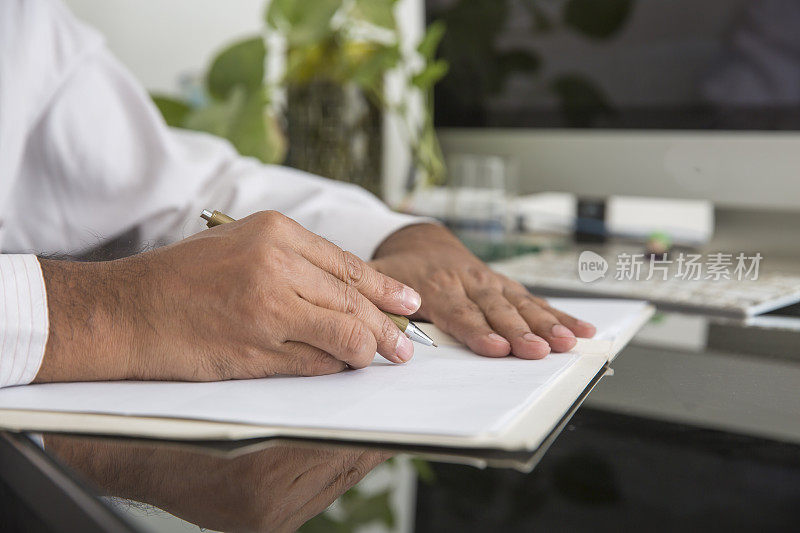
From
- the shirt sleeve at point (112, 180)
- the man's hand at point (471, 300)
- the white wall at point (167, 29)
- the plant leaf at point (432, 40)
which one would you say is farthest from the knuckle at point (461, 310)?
the white wall at point (167, 29)

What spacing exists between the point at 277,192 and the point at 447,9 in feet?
1.76

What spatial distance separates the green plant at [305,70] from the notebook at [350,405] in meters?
0.61

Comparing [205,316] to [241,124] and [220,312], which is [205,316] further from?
[241,124]

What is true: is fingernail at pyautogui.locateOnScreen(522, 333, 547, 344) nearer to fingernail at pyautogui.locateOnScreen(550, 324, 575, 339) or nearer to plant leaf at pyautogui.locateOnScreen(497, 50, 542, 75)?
fingernail at pyautogui.locateOnScreen(550, 324, 575, 339)

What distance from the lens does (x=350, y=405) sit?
1.04ft

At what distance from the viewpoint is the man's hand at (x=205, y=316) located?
36cm

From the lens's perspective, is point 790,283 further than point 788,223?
No

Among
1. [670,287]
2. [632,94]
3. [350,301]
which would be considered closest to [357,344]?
[350,301]

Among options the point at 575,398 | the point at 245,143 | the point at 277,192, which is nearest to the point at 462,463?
the point at 575,398

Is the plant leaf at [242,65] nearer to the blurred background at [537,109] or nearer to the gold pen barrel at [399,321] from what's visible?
the blurred background at [537,109]

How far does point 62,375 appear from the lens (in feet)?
1.18

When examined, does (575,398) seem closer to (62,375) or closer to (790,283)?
(62,375)

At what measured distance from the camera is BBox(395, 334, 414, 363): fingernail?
394 mm

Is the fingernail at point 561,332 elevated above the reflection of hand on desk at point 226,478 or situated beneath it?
situated beneath
